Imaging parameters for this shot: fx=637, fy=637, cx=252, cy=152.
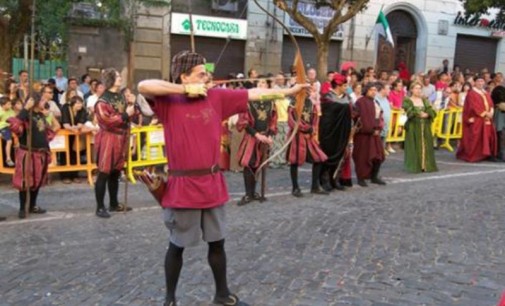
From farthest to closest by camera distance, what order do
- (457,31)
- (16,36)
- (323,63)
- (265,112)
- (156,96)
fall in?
1. (457,31)
2. (323,63)
3. (16,36)
4. (265,112)
5. (156,96)

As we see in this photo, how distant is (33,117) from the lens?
24.6 feet

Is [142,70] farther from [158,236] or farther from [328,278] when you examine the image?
[328,278]

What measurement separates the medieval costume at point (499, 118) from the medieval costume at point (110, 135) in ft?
28.2

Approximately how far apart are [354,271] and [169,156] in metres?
2.03

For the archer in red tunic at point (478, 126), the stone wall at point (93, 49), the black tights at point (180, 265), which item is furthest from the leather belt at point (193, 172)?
the stone wall at point (93, 49)

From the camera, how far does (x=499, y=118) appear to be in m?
13.2

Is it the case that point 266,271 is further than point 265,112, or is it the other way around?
point 265,112

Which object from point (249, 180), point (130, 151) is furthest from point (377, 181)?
point (130, 151)

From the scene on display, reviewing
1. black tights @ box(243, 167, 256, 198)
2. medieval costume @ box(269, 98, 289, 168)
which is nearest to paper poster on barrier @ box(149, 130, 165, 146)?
medieval costume @ box(269, 98, 289, 168)

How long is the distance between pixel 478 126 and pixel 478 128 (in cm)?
4

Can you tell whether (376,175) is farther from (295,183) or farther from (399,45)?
(399,45)

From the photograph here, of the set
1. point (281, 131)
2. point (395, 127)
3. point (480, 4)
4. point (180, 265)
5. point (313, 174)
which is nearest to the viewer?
point (180, 265)

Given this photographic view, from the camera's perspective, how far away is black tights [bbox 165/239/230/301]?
14.5ft

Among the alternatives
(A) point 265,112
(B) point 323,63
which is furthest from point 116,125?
(B) point 323,63
